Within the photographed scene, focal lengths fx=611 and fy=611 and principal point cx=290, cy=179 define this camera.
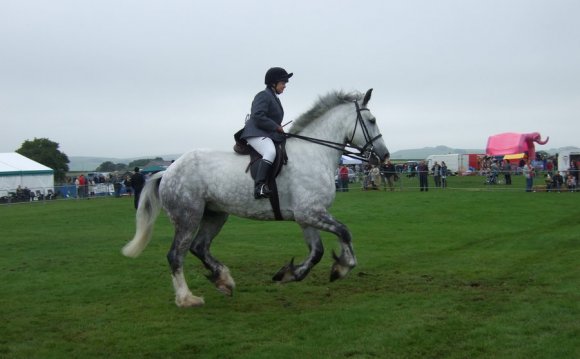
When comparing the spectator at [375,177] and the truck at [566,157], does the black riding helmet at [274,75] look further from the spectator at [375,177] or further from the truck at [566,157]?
the truck at [566,157]

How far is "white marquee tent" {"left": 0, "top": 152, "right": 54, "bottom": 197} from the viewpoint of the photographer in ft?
130

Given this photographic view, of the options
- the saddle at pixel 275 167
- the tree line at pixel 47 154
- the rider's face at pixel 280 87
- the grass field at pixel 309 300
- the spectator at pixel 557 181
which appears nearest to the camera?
the grass field at pixel 309 300

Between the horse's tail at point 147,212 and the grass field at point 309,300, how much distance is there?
88 cm

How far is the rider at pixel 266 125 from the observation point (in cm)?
863

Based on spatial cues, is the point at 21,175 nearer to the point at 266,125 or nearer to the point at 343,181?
the point at 343,181

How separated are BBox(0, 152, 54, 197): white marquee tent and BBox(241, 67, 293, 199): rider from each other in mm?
32647

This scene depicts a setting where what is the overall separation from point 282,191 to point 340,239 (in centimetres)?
108

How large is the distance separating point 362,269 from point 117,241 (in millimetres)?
8377

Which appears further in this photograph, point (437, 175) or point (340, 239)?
point (437, 175)

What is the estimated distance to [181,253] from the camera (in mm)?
9117

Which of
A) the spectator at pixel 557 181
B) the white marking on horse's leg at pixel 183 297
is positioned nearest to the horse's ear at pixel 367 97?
the white marking on horse's leg at pixel 183 297

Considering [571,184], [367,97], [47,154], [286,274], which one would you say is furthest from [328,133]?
[47,154]

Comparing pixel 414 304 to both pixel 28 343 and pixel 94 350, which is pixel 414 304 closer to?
pixel 94 350

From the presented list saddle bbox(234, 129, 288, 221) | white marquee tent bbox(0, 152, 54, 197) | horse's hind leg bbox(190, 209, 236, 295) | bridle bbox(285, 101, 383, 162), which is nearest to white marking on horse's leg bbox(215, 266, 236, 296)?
horse's hind leg bbox(190, 209, 236, 295)
